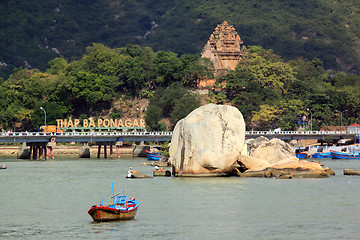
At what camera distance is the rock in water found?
88250 millimetres

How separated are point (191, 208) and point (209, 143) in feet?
74.1

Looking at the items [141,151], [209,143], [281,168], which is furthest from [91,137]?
[209,143]

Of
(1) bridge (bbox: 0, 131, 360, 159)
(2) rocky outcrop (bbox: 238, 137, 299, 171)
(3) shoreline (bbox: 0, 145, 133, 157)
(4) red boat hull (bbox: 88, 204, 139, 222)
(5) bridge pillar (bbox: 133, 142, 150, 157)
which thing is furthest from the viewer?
(3) shoreline (bbox: 0, 145, 133, 157)

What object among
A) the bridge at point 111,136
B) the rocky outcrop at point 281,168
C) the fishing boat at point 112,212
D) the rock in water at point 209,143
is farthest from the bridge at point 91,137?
the fishing boat at point 112,212

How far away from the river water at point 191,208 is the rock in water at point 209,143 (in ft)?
7.43

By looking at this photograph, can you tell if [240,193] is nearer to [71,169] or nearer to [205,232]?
[205,232]

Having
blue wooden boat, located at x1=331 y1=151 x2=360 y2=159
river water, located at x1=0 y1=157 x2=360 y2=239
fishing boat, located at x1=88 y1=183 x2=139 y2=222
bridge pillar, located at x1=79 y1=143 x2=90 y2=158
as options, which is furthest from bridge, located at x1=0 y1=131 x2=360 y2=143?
fishing boat, located at x1=88 y1=183 x2=139 y2=222

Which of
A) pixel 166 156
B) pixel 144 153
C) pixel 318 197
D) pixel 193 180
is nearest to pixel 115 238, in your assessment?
pixel 318 197

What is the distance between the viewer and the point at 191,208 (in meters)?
66.2

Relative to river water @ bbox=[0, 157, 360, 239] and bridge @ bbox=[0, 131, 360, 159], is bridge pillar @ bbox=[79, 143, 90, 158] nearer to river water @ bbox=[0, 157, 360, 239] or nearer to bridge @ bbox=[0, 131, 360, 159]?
bridge @ bbox=[0, 131, 360, 159]

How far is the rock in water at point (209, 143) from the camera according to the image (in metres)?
88.2

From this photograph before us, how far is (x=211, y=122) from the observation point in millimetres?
89062

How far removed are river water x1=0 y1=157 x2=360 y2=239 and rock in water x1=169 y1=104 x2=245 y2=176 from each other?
7.43 ft

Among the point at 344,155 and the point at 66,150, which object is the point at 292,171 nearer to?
the point at 344,155
